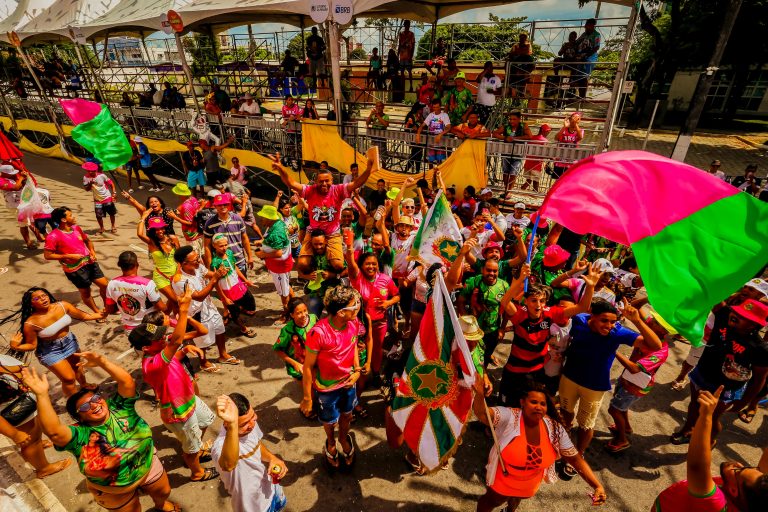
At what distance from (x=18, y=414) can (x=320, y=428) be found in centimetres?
271

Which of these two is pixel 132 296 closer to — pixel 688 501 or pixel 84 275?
pixel 84 275

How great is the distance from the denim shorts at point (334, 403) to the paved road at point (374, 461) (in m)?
0.71

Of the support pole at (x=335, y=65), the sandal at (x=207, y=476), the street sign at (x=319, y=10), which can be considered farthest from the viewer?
the support pole at (x=335, y=65)

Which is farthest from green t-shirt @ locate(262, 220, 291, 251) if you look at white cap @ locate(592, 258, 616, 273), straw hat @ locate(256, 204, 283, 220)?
white cap @ locate(592, 258, 616, 273)

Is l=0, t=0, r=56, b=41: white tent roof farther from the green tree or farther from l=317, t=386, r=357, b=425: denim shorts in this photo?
l=317, t=386, r=357, b=425: denim shorts

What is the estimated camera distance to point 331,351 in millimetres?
3357

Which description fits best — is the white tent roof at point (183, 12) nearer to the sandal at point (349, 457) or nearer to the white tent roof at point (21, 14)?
the white tent roof at point (21, 14)

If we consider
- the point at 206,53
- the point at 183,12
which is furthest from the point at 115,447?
the point at 206,53

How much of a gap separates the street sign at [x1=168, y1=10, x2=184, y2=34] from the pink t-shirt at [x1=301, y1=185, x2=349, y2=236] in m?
7.70

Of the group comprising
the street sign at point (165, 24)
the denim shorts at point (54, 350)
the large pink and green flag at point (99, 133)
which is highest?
the street sign at point (165, 24)

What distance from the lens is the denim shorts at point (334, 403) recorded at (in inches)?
139

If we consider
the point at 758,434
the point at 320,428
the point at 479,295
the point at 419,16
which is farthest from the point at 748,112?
the point at 320,428

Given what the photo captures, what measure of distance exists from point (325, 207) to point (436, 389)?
379cm

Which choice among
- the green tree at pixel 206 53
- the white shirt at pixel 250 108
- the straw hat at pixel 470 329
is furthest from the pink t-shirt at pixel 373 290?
the green tree at pixel 206 53
